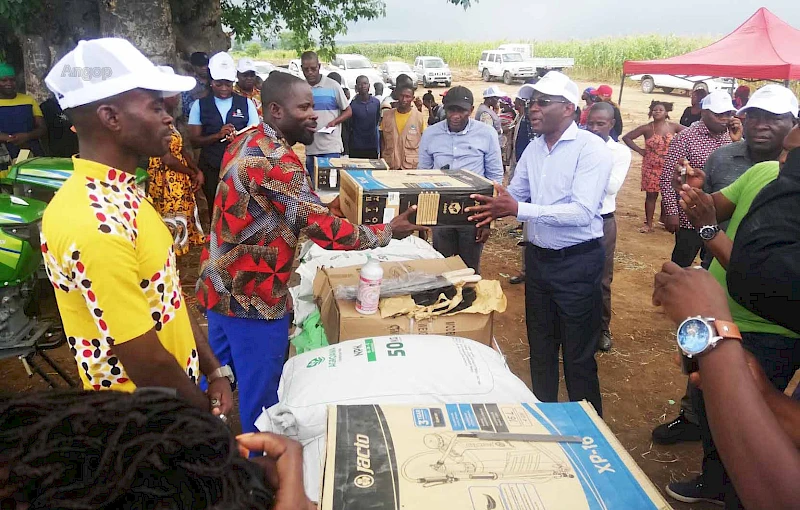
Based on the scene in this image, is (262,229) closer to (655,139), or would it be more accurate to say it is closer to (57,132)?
(57,132)

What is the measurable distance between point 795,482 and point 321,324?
2341 millimetres

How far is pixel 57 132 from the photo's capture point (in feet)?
20.1

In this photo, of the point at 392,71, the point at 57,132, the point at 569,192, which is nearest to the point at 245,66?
the point at 57,132

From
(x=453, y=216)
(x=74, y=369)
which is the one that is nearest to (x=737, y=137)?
(x=453, y=216)

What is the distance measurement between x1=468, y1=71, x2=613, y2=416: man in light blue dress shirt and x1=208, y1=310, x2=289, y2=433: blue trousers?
1.20 metres

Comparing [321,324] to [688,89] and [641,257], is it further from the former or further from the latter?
[688,89]

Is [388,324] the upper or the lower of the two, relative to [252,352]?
upper

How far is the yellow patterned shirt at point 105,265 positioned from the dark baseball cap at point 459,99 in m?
3.24

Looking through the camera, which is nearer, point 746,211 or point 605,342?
point 746,211

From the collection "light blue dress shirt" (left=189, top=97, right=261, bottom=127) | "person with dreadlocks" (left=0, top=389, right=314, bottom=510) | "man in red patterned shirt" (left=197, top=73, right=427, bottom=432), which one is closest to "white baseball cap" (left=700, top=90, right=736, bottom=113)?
"man in red patterned shirt" (left=197, top=73, right=427, bottom=432)

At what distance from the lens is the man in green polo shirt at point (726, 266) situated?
2400 millimetres

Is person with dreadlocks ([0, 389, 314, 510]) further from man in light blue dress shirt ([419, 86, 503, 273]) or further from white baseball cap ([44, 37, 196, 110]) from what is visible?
man in light blue dress shirt ([419, 86, 503, 273])

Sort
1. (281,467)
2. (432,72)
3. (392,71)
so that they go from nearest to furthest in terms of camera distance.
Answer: (281,467) < (392,71) < (432,72)

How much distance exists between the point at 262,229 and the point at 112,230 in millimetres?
896
